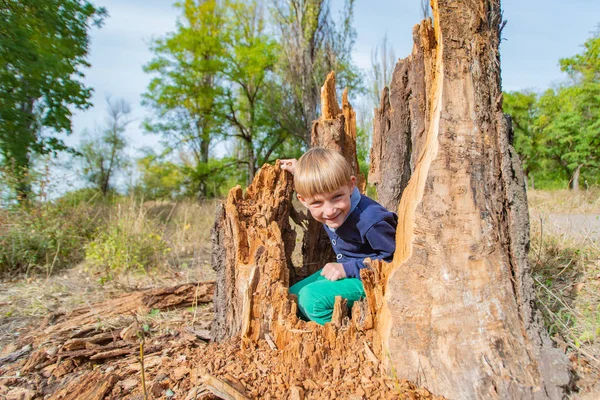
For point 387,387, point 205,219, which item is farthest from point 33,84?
point 387,387

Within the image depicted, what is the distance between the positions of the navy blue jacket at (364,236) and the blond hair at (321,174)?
0.80ft

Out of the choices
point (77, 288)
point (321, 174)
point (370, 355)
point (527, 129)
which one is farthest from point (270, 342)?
point (527, 129)

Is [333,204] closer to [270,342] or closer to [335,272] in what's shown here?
[335,272]

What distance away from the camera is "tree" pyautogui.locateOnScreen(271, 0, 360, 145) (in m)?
16.3

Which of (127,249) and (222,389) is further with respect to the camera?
(127,249)

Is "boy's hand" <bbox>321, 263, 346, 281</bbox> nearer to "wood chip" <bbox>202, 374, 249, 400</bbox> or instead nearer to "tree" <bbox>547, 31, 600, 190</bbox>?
"wood chip" <bbox>202, 374, 249, 400</bbox>

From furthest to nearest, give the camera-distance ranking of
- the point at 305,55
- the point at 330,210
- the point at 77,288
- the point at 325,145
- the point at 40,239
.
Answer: the point at 305,55, the point at 40,239, the point at 77,288, the point at 325,145, the point at 330,210

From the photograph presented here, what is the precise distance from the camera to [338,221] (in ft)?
7.37

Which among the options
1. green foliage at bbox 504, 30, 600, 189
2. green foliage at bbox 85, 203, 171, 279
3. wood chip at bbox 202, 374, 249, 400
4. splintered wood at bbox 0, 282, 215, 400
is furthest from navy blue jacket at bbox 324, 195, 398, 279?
green foliage at bbox 504, 30, 600, 189

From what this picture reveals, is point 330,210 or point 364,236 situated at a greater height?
point 330,210

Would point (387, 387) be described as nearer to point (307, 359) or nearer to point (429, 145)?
point (307, 359)

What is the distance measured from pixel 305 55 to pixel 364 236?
1584cm

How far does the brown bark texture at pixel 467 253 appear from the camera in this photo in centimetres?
154

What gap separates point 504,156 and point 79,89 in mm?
7690
